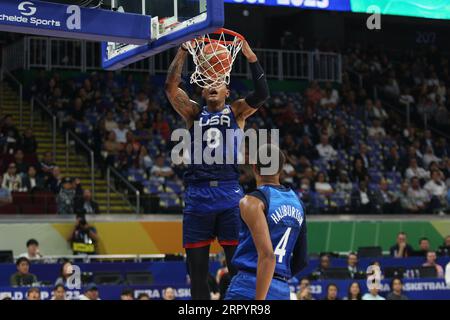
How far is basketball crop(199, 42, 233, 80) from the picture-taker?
26.1 ft

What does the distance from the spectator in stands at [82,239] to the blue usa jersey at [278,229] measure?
37.2 feet

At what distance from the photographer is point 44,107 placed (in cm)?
2208

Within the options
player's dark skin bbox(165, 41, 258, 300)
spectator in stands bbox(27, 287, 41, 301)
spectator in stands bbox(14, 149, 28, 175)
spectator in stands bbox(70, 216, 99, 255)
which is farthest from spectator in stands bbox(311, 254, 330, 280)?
player's dark skin bbox(165, 41, 258, 300)

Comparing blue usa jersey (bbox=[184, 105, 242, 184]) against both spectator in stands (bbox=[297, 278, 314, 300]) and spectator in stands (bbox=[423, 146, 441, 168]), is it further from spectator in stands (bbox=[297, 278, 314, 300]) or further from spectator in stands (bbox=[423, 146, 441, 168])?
spectator in stands (bbox=[423, 146, 441, 168])

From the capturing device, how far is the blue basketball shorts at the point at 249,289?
258 inches

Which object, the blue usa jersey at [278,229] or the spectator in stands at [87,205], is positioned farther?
the spectator in stands at [87,205]

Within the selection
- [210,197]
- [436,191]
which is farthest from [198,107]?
[436,191]

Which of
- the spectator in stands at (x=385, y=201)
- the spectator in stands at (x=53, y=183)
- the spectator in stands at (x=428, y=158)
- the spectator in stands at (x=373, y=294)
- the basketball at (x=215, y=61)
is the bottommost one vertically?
the spectator in stands at (x=373, y=294)

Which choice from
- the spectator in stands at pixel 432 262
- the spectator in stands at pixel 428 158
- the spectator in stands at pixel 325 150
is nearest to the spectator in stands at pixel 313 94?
the spectator in stands at pixel 325 150

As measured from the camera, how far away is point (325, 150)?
2403 centimetres

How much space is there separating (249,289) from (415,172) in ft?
60.0

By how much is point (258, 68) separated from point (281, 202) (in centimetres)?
165

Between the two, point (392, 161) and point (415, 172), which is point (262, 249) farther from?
point (392, 161)

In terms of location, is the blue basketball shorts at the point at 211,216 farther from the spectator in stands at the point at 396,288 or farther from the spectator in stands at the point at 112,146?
the spectator in stands at the point at 112,146
